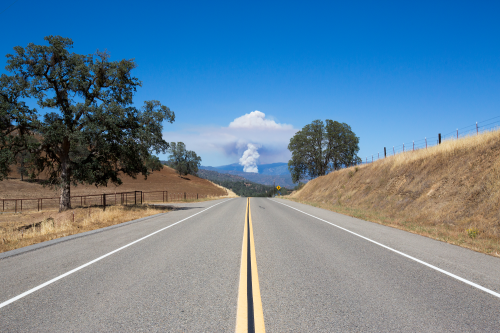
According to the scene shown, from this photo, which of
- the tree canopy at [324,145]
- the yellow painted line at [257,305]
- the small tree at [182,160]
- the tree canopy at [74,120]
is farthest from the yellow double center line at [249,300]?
the small tree at [182,160]

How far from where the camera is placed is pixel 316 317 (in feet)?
11.7

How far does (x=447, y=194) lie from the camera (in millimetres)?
14578

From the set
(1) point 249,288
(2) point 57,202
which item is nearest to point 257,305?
(1) point 249,288

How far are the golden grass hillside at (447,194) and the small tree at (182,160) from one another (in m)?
107

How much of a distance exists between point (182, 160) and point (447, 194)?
12367 cm

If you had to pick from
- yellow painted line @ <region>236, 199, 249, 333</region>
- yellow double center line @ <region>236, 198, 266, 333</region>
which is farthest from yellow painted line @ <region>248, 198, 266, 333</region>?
yellow painted line @ <region>236, 199, 249, 333</region>

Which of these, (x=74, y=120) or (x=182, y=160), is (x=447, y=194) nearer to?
(x=74, y=120)

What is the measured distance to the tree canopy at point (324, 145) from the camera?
198 feet

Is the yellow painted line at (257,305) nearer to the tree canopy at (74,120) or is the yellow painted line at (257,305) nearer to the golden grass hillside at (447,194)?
the golden grass hillside at (447,194)

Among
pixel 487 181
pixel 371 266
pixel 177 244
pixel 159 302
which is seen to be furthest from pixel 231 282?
pixel 487 181

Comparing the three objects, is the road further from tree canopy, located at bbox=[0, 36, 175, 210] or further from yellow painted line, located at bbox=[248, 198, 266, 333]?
tree canopy, located at bbox=[0, 36, 175, 210]

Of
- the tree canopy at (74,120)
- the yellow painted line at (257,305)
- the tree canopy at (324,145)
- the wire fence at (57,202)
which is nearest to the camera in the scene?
the yellow painted line at (257,305)

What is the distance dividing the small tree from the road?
4727 inches

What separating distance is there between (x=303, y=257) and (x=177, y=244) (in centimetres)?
380
